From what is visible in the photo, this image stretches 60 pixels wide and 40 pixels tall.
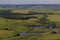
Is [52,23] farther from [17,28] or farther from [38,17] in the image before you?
[17,28]

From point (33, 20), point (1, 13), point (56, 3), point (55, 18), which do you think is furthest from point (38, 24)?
point (1, 13)

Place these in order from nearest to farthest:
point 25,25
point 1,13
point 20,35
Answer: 1. point 20,35
2. point 25,25
3. point 1,13

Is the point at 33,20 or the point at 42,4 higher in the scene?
the point at 42,4

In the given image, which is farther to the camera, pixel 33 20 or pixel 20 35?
pixel 33 20

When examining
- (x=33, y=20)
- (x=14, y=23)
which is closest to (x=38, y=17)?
(x=33, y=20)

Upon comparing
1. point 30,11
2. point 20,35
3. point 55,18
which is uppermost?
point 30,11

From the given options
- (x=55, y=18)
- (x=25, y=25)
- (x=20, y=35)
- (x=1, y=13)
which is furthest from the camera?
(x=1, y=13)

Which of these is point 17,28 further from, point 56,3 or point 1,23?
point 56,3

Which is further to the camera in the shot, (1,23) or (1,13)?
(1,13)

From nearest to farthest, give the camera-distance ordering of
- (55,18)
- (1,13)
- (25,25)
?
(25,25)
(55,18)
(1,13)
